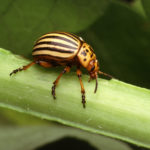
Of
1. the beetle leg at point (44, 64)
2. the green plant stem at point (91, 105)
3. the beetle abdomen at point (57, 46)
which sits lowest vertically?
the green plant stem at point (91, 105)

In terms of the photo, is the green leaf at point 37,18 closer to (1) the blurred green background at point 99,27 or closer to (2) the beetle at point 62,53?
(1) the blurred green background at point 99,27

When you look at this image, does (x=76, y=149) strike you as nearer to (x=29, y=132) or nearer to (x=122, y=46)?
(x=29, y=132)

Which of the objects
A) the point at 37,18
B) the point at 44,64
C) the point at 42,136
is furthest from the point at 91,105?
the point at 42,136

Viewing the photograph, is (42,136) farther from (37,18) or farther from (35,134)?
(37,18)

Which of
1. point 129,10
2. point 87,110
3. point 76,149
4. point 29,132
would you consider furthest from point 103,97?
point 29,132

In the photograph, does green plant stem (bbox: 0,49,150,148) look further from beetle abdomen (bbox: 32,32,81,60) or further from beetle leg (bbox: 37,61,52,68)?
beetle abdomen (bbox: 32,32,81,60)

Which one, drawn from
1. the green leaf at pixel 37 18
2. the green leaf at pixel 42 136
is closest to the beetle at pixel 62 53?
the green leaf at pixel 37 18
